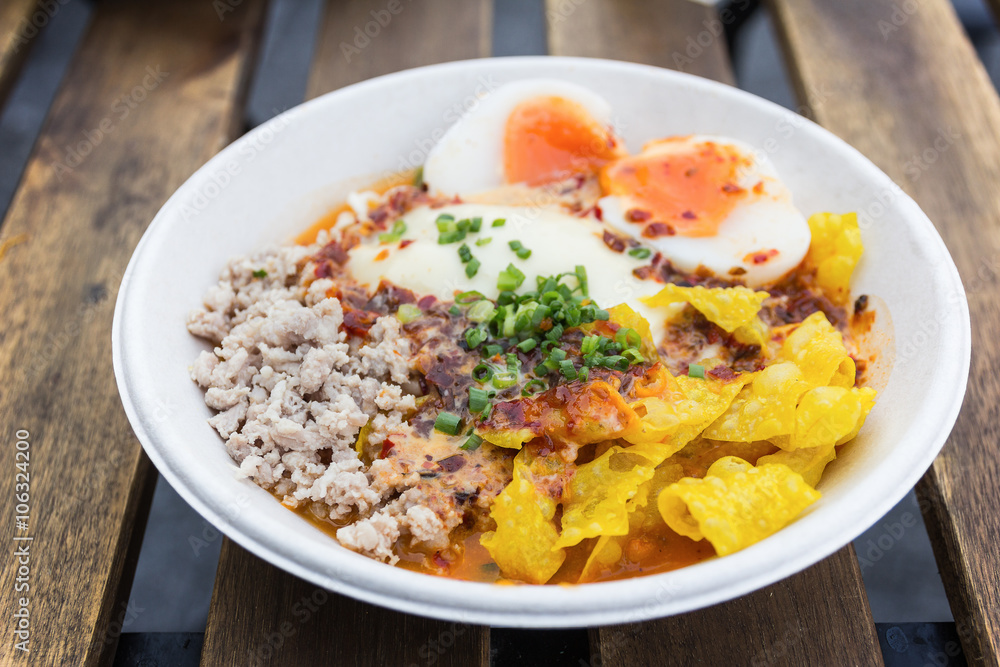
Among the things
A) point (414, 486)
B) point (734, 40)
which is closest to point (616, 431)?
point (414, 486)

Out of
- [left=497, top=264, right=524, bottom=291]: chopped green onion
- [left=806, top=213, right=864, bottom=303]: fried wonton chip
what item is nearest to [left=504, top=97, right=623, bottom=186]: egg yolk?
[left=497, top=264, right=524, bottom=291]: chopped green onion

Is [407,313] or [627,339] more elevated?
[627,339]

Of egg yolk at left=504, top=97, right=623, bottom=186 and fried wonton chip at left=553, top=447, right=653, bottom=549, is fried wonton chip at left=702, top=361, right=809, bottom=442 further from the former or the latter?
egg yolk at left=504, top=97, right=623, bottom=186

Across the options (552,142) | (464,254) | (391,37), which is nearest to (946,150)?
(552,142)

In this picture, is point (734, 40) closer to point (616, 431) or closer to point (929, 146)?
point (929, 146)

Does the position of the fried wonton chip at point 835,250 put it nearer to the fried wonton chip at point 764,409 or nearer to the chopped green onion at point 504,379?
the fried wonton chip at point 764,409

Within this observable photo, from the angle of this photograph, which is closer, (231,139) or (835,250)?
(835,250)

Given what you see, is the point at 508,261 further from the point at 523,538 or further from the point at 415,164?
the point at 523,538

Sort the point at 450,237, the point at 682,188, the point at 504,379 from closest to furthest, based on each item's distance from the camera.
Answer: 1. the point at 504,379
2. the point at 450,237
3. the point at 682,188
